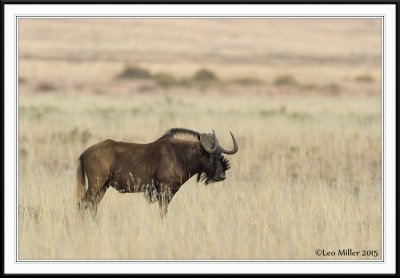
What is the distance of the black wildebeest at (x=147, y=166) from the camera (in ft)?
32.3

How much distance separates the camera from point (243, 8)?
9.71 m

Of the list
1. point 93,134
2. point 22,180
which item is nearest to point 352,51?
point 93,134

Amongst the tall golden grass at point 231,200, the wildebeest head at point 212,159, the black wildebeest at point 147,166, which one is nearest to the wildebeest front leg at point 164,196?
the black wildebeest at point 147,166

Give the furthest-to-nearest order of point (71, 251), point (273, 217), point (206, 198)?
point (206, 198) → point (273, 217) → point (71, 251)

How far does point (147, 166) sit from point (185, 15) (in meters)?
1.82

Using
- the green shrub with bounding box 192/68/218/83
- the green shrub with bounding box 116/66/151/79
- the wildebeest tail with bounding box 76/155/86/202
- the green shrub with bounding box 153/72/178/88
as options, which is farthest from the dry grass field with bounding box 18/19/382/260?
the green shrub with bounding box 192/68/218/83

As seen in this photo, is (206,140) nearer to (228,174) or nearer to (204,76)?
(228,174)

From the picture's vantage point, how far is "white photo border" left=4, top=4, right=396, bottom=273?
7.81 meters

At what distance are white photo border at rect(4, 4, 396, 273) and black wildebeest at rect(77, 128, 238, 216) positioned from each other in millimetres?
1151

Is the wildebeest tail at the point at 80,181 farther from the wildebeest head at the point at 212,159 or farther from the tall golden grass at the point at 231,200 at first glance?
the wildebeest head at the point at 212,159

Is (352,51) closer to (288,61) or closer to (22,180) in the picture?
(288,61)

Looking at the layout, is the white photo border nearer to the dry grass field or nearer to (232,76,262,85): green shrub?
the dry grass field

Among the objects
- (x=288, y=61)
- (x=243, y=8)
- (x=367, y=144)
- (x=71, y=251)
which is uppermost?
(x=288, y=61)

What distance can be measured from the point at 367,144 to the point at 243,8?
31.2ft
